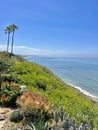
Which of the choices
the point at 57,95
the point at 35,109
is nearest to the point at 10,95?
the point at 35,109

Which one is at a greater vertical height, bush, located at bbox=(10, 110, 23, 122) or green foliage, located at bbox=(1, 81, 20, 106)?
green foliage, located at bbox=(1, 81, 20, 106)

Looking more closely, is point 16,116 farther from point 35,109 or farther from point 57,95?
point 57,95

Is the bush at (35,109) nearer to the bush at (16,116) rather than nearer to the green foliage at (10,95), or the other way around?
the bush at (16,116)

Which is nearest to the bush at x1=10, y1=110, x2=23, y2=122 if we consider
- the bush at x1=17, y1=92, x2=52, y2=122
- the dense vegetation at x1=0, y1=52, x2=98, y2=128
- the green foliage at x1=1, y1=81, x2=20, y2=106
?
the bush at x1=17, y1=92, x2=52, y2=122

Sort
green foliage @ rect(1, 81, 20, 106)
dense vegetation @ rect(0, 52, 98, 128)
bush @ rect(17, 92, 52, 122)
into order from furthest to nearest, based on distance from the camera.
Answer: dense vegetation @ rect(0, 52, 98, 128), green foliage @ rect(1, 81, 20, 106), bush @ rect(17, 92, 52, 122)

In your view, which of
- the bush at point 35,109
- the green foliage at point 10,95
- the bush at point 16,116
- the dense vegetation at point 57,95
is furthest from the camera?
the dense vegetation at point 57,95

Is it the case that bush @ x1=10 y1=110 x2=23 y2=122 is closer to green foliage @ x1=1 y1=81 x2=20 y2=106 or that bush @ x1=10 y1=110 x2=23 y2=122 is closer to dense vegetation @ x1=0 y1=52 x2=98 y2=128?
green foliage @ x1=1 y1=81 x2=20 y2=106

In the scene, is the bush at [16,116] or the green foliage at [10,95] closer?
the bush at [16,116]

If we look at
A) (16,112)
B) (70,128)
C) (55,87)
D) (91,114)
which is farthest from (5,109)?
(55,87)

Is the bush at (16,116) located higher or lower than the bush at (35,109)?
lower

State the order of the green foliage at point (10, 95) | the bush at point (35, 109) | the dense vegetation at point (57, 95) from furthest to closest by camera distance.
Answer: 1. the dense vegetation at point (57, 95)
2. the green foliage at point (10, 95)
3. the bush at point (35, 109)

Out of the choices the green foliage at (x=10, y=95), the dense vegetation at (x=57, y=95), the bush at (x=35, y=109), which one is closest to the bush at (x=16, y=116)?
the bush at (x=35, y=109)

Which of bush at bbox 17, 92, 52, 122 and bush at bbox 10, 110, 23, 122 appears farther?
bush at bbox 10, 110, 23, 122

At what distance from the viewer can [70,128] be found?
8852 millimetres
